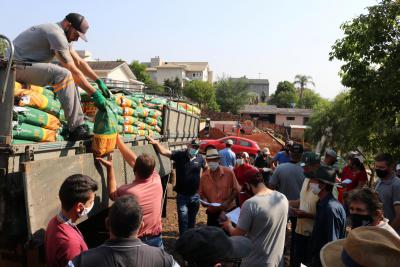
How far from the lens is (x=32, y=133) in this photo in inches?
139

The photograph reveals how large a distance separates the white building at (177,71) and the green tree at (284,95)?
699 inches

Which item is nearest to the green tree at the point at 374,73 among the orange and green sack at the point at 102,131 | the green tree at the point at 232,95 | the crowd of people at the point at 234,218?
the crowd of people at the point at 234,218

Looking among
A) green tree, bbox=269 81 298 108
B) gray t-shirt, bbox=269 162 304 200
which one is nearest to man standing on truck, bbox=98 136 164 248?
gray t-shirt, bbox=269 162 304 200

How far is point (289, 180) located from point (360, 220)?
2.37 metres

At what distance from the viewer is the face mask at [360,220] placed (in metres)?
3.02

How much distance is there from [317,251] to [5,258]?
2624mm

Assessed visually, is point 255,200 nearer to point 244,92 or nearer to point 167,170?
point 167,170

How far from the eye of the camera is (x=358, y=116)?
9.08 metres

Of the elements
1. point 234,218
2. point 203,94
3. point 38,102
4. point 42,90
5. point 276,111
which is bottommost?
point 234,218

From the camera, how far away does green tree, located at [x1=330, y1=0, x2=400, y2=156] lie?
820 centimetres

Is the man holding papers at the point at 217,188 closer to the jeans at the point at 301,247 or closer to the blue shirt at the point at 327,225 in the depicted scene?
the jeans at the point at 301,247

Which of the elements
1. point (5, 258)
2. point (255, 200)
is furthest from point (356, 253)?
point (5, 258)

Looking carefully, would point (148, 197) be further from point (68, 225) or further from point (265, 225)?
point (68, 225)

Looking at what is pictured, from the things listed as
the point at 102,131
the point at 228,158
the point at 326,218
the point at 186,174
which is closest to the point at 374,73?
the point at 228,158
